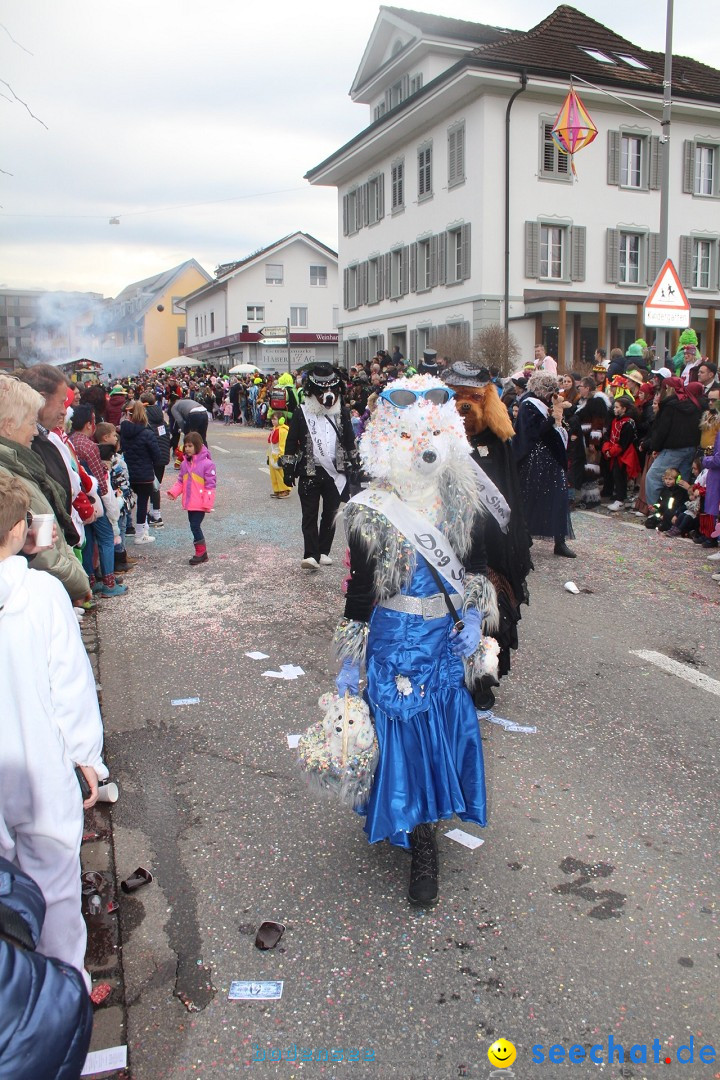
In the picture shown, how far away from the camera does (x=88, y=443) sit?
291 inches

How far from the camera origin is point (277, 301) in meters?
52.5

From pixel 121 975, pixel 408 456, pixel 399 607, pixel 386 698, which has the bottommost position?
pixel 121 975

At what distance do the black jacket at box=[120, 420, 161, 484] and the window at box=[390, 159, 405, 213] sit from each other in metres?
24.0

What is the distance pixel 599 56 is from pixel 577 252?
7.40 m

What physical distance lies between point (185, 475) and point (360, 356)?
2830cm

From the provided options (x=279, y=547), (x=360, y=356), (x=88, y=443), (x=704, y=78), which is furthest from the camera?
(x=360, y=356)

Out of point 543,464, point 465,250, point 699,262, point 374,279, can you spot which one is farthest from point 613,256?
point 543,464

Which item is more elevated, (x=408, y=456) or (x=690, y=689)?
(x=408, y=456)

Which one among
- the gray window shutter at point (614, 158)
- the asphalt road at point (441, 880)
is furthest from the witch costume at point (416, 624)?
the gray window shutter at point (614, 158)

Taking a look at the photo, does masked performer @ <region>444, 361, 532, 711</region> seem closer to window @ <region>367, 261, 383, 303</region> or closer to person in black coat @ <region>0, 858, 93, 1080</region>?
person in black coat @ <region>0, 858, 93, 1080</region>

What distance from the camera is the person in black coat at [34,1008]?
1.25 m

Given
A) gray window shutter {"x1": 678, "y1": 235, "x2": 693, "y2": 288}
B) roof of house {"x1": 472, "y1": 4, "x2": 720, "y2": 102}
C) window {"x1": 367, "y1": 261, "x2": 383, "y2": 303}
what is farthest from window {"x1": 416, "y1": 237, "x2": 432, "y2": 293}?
gray window shutter {"x1": 678, "y1": 235, "x2": 693, "y2": 288}

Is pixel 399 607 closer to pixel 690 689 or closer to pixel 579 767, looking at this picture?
pixel 579 767

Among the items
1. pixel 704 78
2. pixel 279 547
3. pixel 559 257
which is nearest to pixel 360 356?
pixel 559 257
